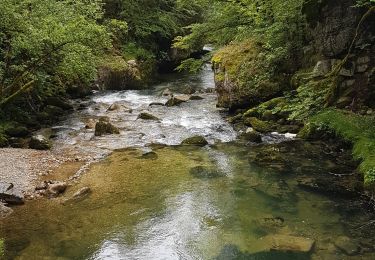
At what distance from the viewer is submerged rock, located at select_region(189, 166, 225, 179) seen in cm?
1140

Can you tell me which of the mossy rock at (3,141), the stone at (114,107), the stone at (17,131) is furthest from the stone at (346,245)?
the stone at (114,107)

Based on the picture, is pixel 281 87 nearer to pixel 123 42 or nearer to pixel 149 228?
pixel 149 228

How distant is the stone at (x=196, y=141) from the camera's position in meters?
14.4

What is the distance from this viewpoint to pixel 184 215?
9.09m

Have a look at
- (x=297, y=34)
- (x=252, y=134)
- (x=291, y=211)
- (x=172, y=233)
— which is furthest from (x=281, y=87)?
(x=172, y=233)

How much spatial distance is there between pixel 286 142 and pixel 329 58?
342cm

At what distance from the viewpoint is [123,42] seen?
30516mm

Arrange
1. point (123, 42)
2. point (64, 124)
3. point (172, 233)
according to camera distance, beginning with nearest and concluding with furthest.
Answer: point (172, 233), point (64, 124), point (123, 42)

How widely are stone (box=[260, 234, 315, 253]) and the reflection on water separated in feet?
0.41

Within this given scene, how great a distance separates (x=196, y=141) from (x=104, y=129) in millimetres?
3908

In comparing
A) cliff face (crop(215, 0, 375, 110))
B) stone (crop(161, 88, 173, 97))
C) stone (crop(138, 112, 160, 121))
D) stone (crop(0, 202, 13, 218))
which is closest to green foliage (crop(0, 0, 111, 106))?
stone (crop(138, 112, 160, 121))

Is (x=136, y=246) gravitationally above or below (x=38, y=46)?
below

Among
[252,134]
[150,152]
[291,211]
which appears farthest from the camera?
[252,134]

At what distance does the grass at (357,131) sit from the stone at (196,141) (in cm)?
376
